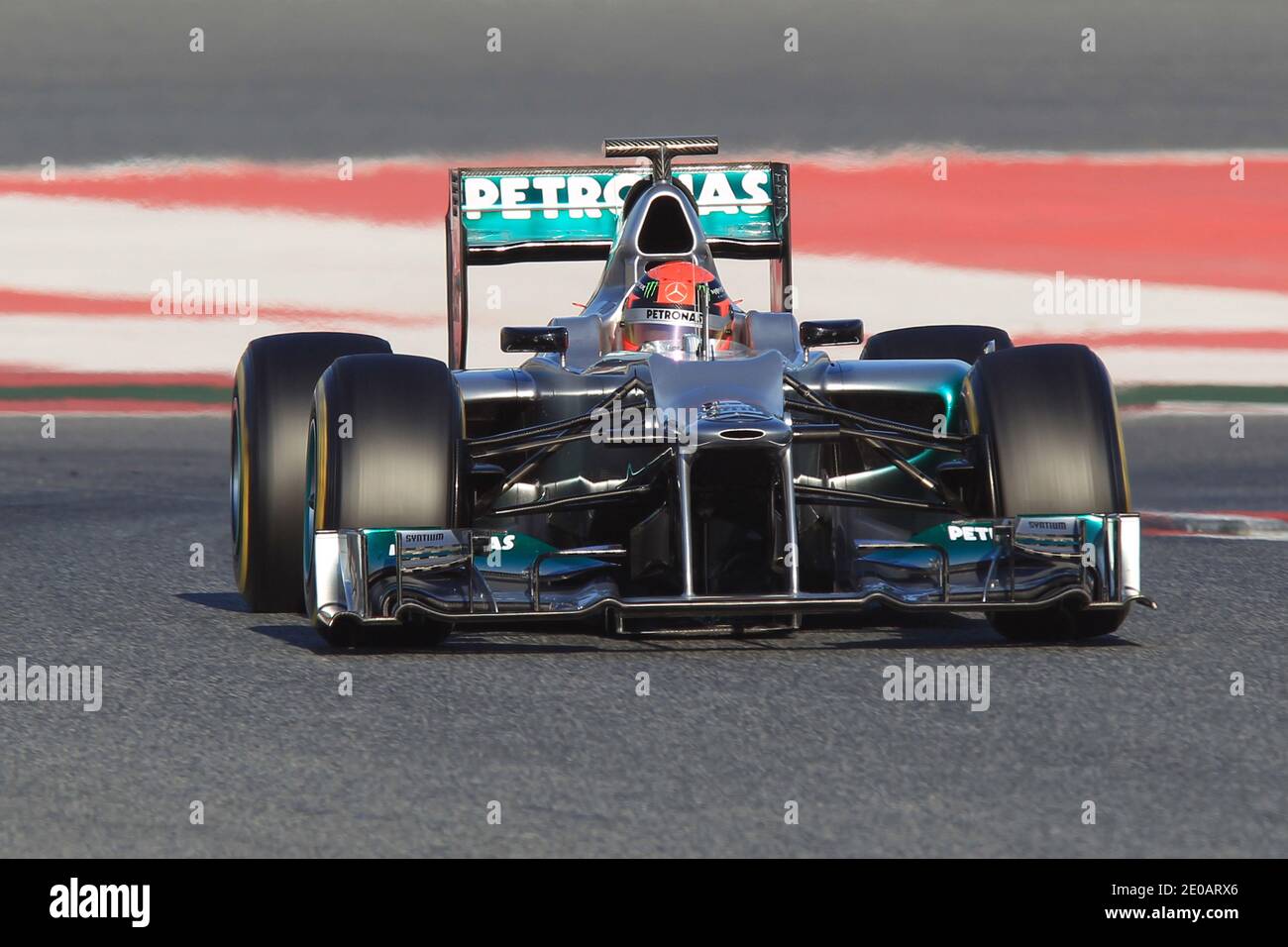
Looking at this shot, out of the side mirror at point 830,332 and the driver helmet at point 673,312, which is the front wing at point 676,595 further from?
the driver helmet at point 673,312

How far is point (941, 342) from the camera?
10.7 meters

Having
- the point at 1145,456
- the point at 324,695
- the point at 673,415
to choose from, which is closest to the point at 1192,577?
the point at 673,415

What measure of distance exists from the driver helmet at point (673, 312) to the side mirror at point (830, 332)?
0.54 meters

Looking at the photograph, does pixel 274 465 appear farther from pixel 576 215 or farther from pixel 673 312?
pixel 576 215

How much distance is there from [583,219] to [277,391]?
119 inches

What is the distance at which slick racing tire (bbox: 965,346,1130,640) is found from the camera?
7.38 meters

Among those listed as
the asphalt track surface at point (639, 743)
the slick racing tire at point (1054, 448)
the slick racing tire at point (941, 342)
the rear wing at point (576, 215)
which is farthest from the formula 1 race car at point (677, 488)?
the rear wing at point (576, 215)

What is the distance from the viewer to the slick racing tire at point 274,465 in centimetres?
830

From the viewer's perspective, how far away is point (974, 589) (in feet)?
23.3

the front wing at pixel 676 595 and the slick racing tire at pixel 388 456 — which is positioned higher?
the slick racing tire at pixel 388 456

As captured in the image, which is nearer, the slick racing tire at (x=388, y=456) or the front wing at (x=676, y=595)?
the front wing at (x=676, y=595)

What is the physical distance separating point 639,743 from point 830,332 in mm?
3459

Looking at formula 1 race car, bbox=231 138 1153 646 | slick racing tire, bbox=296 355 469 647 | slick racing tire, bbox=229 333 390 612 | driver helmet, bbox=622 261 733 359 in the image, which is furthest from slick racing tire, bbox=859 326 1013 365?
slick racing tire, bbox=296 355 469 647
